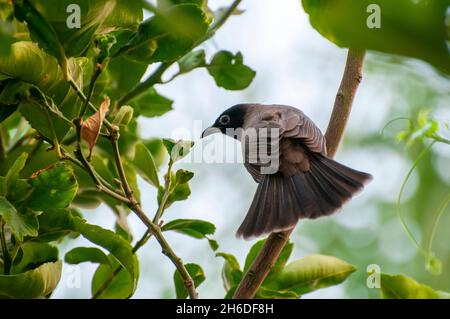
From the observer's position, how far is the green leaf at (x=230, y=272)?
186 cm

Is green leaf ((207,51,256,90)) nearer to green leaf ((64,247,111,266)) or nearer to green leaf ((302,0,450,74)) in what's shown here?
green leaf ((64,247,111,266))

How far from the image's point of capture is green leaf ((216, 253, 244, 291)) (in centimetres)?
186

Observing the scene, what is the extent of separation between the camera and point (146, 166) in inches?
78.5

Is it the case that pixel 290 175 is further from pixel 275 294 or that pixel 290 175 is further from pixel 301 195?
pixel 275 294

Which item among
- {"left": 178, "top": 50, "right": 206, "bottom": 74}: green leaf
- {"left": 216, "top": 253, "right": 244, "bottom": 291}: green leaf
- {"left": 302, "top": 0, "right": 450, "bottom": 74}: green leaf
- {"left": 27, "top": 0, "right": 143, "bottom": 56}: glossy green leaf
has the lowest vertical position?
{"left": 216, "top": 253, "right": 244, "bottom": 291}: green leaf

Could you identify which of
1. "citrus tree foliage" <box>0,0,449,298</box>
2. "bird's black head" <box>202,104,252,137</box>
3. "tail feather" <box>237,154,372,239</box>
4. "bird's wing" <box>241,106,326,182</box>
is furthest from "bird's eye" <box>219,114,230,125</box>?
"citrus tree foliage" <box>0,0,449,298</box>

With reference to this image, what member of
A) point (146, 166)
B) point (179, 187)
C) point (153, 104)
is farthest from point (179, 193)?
point (153, 104)

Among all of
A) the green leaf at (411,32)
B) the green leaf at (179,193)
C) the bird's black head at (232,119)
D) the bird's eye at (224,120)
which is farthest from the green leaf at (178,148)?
the bird's eye at (224,120)

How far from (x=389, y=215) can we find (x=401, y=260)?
26.9 inches

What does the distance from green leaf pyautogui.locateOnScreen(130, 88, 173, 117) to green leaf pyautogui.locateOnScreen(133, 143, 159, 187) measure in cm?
33

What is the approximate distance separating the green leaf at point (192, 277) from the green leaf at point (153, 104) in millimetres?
762

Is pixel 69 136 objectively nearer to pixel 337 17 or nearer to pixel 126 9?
pixel 126 9

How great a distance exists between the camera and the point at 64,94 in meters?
1.52
